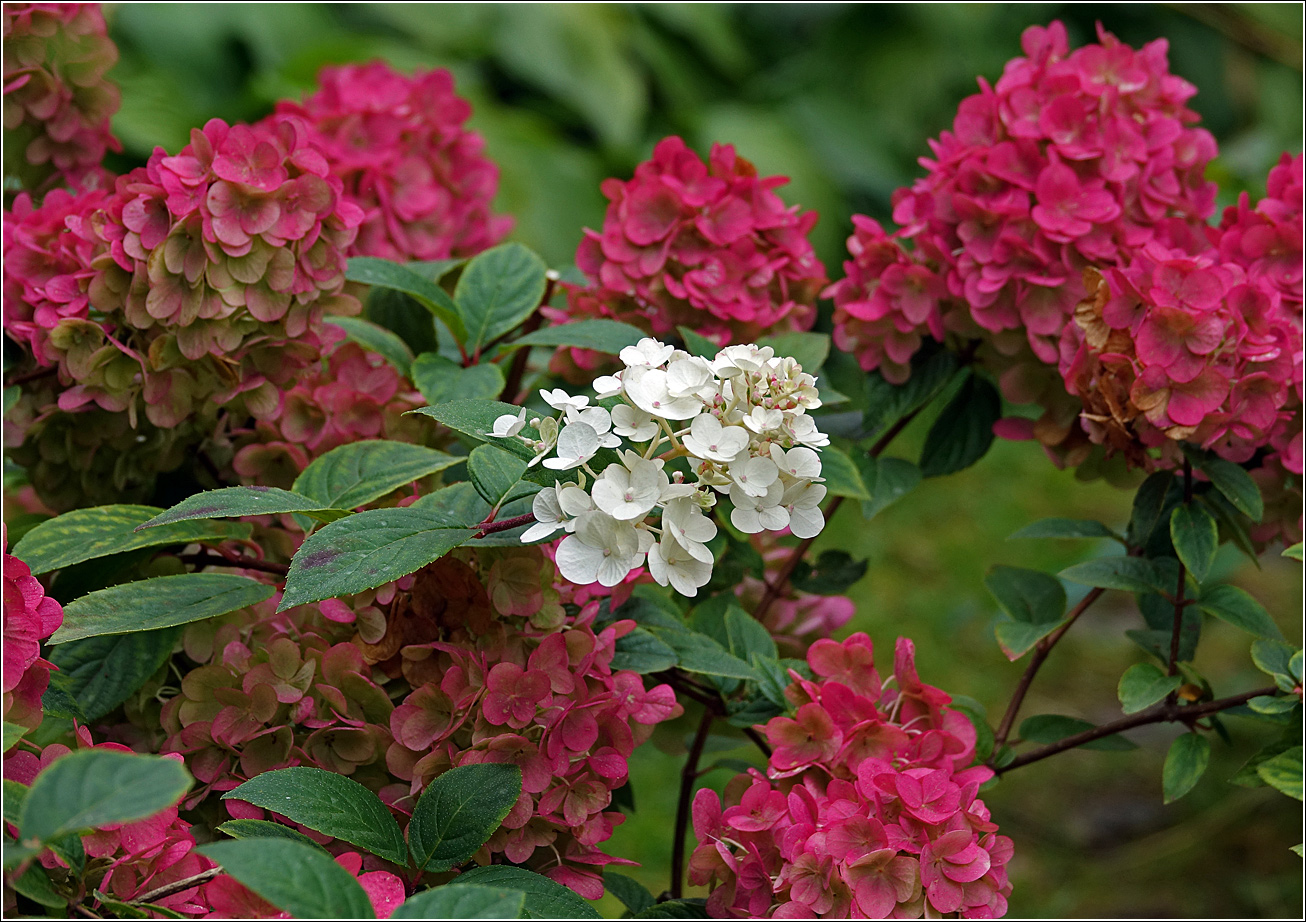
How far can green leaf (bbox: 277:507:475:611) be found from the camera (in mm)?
432

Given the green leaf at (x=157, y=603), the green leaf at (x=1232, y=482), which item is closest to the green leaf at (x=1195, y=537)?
the green leaf at (x=1232, y=482)

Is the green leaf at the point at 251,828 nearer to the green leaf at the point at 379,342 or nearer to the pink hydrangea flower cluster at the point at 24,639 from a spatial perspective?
the pink hydrangea flower cluster at the point at 24,639

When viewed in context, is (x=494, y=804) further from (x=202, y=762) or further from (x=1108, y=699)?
(x=1108, y=699)

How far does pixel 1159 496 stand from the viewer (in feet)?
2.26

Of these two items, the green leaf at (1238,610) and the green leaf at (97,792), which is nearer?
the green leaf at (97,792)

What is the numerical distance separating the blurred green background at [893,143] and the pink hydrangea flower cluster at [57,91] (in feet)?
3.21

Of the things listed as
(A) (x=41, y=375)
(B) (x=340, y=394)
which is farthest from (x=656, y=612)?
(A) (x=41, y=375)

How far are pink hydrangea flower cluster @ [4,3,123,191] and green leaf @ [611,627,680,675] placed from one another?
1.61ft

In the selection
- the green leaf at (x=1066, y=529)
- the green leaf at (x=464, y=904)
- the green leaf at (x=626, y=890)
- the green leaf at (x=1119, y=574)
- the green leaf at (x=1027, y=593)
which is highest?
the green leaf at (x=464, y=904)

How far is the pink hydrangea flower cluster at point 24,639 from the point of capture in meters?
0.42

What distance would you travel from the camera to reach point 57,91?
29.4 inches

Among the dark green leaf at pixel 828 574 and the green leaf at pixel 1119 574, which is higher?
the green leaf at pixel 1119 574

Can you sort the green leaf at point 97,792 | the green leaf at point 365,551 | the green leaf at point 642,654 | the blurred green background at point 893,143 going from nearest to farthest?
the green leaf at point 97,792, the green leaf at point 365,551, the green leaf at point 642,654, the blurred green background at point 893,143

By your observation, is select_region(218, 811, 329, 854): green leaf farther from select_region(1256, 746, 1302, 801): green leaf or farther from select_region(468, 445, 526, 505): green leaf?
select_region(1256, 746, 1302, 801): green leaf
